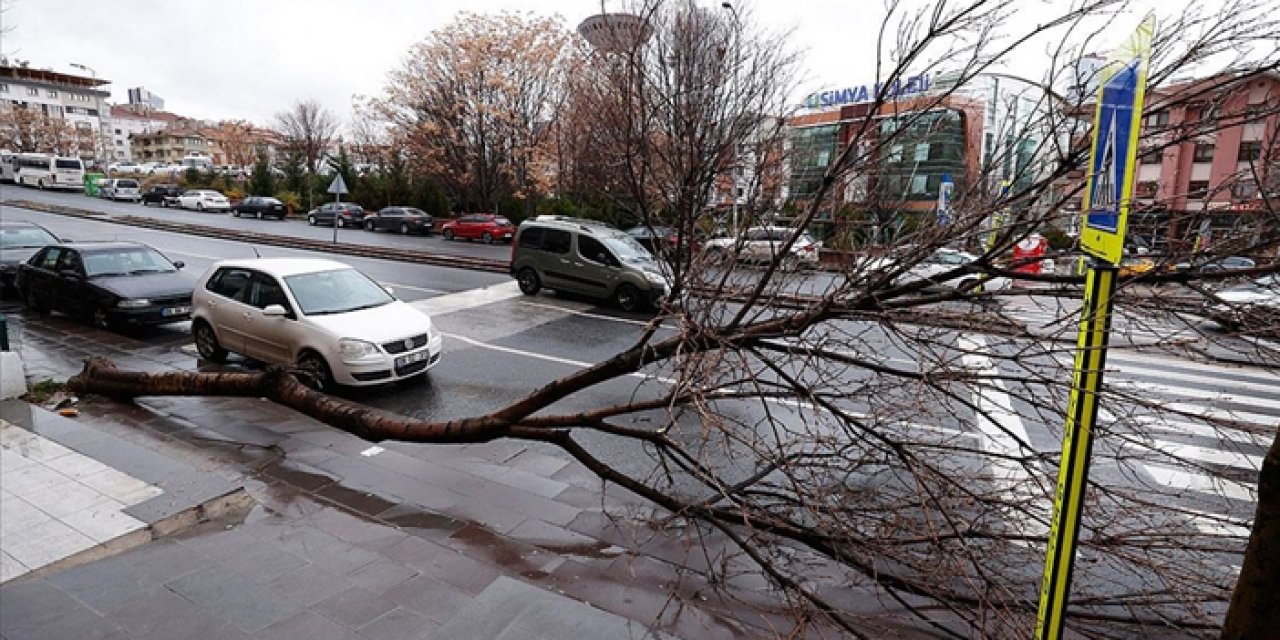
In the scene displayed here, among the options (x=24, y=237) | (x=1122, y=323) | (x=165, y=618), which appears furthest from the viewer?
(x=24, y=237)

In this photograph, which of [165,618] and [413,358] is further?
[413,358]

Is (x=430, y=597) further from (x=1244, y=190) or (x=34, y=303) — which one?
(x=34, y=303)

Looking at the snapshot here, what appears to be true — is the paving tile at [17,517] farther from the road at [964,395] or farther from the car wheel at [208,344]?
the car wheel at [208,344]

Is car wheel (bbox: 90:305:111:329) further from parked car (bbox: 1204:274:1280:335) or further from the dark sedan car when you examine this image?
parked car (bbox: 1204:274:1280:335)

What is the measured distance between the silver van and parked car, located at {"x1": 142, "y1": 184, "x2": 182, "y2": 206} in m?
43.9

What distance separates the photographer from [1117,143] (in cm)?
193

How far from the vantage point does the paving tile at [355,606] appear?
12.2 feet

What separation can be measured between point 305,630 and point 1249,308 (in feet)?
15.8

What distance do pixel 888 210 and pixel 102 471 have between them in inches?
268

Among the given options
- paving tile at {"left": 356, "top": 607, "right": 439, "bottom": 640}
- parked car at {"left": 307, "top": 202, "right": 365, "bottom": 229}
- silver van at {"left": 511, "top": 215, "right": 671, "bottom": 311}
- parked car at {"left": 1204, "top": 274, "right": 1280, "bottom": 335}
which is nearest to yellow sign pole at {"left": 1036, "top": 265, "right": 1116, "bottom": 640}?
parked car at {"left": 1204, "top": 274, "right": 1280, "bottom": 335}

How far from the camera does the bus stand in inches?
2132

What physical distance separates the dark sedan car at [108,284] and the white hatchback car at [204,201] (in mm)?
36844

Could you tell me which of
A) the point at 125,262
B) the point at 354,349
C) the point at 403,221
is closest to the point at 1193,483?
the point at 354,349

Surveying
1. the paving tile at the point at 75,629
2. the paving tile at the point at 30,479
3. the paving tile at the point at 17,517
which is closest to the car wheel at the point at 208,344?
the paving tile at the point at 30,479
